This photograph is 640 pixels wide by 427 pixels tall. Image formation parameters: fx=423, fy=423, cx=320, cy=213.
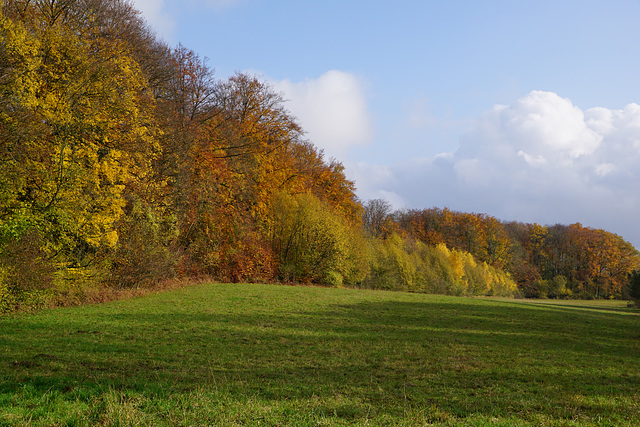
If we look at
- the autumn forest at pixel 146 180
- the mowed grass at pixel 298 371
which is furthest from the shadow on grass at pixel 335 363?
the autumn forest at pixel 146 180

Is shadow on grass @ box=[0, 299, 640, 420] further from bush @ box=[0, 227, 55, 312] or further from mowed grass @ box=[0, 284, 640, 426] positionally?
bush @ box=[0, 227, 55, 312]

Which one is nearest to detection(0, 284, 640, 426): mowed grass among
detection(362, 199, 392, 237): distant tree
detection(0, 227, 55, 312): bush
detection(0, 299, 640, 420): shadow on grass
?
detection(0, 299, 640, 420): shadow on grass

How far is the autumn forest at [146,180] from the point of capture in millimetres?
16453

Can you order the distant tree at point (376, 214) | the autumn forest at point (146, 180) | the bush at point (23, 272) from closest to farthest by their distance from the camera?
the bush at point (23, 272), the autumn forest at point (146, 180), the distant tree at point (376, 214)

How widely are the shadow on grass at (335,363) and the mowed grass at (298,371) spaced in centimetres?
5

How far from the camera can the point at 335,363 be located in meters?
10.8

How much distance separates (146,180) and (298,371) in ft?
67.6

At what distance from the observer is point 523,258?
3917 inches

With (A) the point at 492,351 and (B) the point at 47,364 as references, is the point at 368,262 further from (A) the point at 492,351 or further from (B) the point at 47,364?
(B) the point at 47,364

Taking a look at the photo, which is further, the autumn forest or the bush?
the autumn forest

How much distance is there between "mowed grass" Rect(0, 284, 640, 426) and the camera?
6.31 metres

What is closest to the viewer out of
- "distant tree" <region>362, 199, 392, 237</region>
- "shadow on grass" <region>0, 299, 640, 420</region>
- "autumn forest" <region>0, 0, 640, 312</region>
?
"shadow on grass" <region>0, 299, 640, 420</region>

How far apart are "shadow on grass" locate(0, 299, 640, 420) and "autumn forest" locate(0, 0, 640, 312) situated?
15.8 ft

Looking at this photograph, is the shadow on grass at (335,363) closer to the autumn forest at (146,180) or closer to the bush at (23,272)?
the bush at (23,272)
